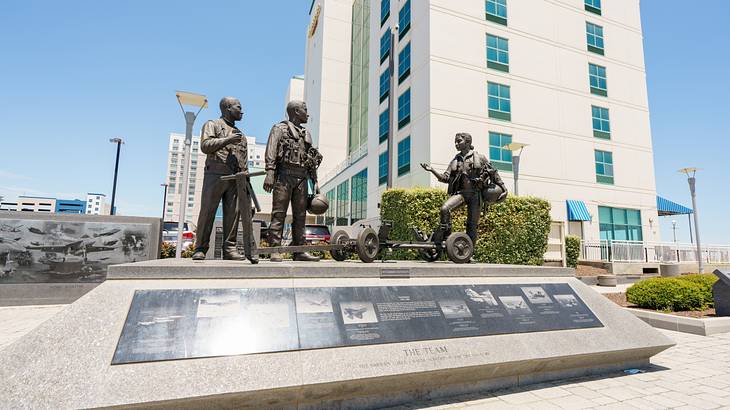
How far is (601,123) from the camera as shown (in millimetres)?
22031

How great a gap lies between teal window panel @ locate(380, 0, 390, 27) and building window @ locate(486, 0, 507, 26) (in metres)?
7.19

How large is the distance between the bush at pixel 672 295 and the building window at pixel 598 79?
17.5 meters

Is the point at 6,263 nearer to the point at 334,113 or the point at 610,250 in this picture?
the point at 610,250

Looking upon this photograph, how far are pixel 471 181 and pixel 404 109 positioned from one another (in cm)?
1463

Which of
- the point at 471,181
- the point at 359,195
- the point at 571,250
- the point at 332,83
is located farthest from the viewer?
the point at 332,83

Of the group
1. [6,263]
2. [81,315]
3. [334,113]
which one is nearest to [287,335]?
[81,315]

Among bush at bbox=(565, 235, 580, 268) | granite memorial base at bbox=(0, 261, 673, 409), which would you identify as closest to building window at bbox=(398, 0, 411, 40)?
bush at bbox=(565, 235, 580, 268)

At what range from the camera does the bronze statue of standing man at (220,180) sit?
17.7ft

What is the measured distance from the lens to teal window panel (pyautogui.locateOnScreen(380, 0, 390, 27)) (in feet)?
81.0

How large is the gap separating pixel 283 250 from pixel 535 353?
10.9 feet

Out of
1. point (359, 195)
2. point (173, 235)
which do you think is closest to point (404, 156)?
point (359, 195)

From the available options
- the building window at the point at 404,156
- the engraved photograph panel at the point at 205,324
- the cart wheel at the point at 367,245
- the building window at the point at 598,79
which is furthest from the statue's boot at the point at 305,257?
the building window at the point at 598,79

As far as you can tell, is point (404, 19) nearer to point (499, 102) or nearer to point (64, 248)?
point (499, 102)

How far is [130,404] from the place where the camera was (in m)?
2.54
